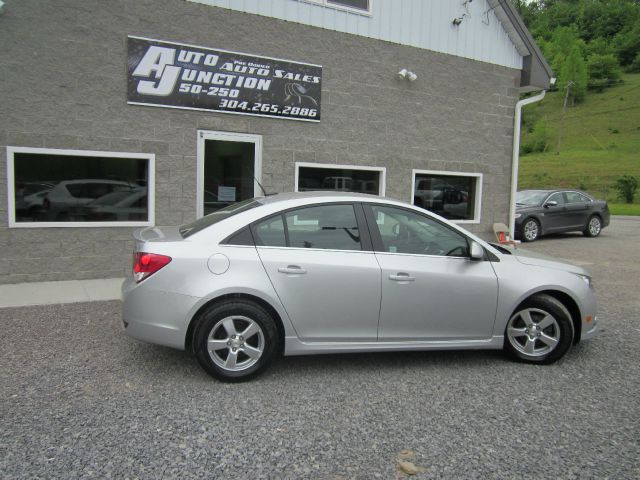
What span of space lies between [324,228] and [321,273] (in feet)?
1.41

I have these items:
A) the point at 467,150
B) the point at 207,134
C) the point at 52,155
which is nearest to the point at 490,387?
the point at 207,134

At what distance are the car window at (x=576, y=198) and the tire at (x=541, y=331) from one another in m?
11.8

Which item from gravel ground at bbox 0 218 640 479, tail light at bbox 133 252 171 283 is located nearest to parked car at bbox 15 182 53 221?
gravel ground at bbox 0 218 640 479

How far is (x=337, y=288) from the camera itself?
4297 millimetres

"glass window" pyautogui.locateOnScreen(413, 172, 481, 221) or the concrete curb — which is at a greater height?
Result: "glass window" pyautogui.locateOnScreen(413, 172, 481, 221)

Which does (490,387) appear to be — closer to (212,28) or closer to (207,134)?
(207,134)

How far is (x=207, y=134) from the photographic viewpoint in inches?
324

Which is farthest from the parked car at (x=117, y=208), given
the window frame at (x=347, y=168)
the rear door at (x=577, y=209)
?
the rear door at (x=577, y=209)

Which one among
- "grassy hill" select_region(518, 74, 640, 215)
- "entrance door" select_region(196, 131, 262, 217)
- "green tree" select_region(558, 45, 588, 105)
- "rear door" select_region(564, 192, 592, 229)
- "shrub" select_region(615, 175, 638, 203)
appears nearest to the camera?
"entrance door" select_region(196, 131, 262, 217)

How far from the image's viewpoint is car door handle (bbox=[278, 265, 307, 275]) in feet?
13.8

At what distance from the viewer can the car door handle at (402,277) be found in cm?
441

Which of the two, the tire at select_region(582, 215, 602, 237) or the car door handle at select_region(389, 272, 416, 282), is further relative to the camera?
the tire at select_region(582, 215, 602, 237)

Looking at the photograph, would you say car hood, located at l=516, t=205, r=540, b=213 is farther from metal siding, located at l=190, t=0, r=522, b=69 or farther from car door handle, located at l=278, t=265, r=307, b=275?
car door handle, located at l=278, t=265, r=307, b=275

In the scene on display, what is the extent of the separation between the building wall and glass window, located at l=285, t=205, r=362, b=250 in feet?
13.8
